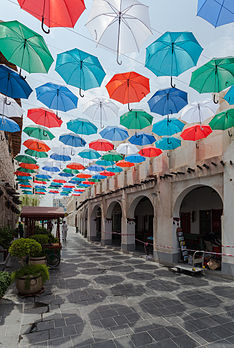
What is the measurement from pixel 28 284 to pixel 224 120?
957 cm

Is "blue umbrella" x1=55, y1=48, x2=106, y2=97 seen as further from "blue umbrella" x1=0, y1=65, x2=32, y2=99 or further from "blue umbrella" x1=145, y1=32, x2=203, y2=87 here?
"blue umbrella" x1=145, y1=32, x2=203, y2=87

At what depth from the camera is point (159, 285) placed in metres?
8.85

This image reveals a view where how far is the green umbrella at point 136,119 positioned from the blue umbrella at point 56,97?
2304mm

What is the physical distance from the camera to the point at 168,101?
318 inches

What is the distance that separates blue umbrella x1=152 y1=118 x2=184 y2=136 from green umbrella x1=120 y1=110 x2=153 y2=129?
74 cm

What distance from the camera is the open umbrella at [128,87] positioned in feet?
24.3

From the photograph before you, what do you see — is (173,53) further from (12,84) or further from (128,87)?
(12,84)

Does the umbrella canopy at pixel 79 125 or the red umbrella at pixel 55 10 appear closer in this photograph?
the red umbrella at pixel 55 10

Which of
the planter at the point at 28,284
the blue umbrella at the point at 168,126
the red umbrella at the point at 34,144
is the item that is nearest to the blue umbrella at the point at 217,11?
the blue umbrella at the point at 168,126

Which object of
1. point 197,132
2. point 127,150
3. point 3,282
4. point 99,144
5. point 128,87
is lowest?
point 3,282

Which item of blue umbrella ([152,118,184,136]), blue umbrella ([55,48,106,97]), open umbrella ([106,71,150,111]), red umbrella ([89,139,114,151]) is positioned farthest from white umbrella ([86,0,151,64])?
red umbrella ([89,139,114,151])

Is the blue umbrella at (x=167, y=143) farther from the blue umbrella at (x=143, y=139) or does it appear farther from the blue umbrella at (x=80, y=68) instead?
the blue umbrella at (x=80, y=68)

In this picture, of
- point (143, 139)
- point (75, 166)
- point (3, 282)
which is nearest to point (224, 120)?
point (143, 139)

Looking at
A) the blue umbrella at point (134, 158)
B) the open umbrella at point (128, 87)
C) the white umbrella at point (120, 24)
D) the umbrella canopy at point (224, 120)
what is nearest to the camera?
the white umbrella at point (120, 24)
